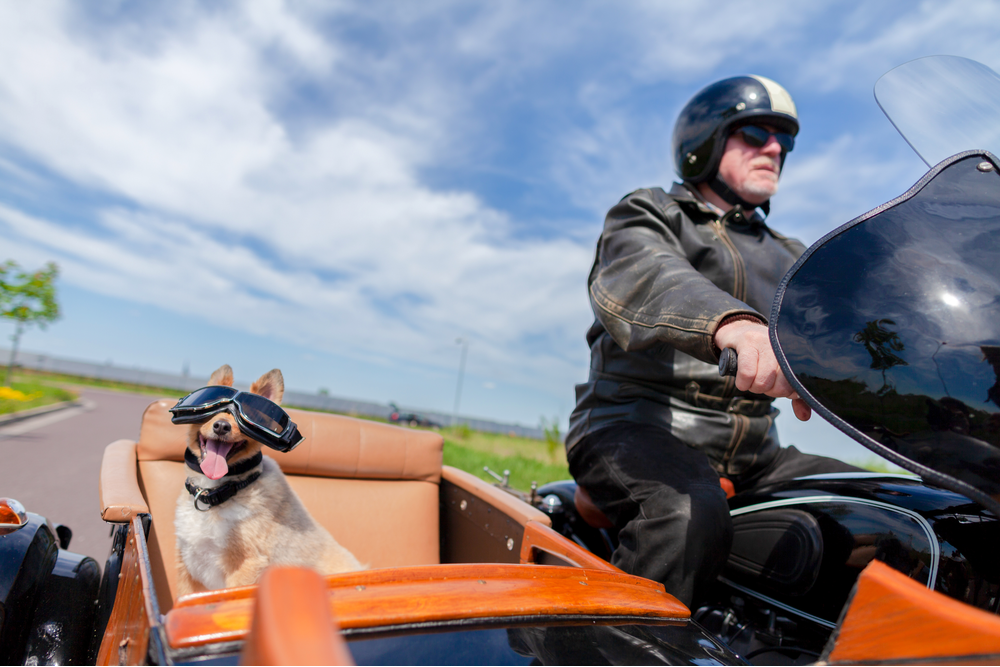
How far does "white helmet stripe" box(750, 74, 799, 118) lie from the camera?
111 inches

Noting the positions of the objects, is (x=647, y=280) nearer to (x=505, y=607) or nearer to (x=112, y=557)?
(x=505, y=607)

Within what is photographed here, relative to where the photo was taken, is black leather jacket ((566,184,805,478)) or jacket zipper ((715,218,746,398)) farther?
jacket zipper ((715,218,746,398))

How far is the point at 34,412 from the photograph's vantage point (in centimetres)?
1683

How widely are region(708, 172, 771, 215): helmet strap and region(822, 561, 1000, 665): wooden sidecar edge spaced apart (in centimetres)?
247

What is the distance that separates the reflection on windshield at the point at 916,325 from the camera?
1205 mm

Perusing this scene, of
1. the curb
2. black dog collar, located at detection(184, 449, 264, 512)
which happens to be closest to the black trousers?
black dog collar, located at detection(184, 449, 264, 512)

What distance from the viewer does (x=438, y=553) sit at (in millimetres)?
3412

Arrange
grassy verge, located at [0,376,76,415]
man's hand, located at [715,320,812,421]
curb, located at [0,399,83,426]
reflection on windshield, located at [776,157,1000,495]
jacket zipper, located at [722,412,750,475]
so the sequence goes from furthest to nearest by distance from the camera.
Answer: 1. grassy verge, located at [0,376,76,415]
2. curb, located at [0,399,83,426]
3. jacket zipper, located at [722,412,750,475]
4. man's hand, located at [715,320,812,421]
5. reflection on windshield, located at [776,157,1000,495]

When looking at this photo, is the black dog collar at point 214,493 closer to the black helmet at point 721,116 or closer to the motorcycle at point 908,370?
the motorcycle at point 908,370

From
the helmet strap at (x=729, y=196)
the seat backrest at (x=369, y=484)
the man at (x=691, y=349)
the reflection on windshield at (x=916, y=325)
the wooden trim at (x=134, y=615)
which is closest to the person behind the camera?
the wooden trim at (x=134, y=615)

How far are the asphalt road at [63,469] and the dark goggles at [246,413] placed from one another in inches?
104

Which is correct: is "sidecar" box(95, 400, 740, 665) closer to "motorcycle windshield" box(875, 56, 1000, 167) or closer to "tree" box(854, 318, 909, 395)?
"tree" box(854, 318, 909, 395)

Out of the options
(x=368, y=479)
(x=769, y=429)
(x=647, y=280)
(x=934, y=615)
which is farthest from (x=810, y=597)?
(x=368, y=479)

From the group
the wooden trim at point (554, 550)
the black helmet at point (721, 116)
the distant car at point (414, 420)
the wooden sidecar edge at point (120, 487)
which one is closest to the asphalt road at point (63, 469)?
the wooden sidecar edge at point (120, 487)
